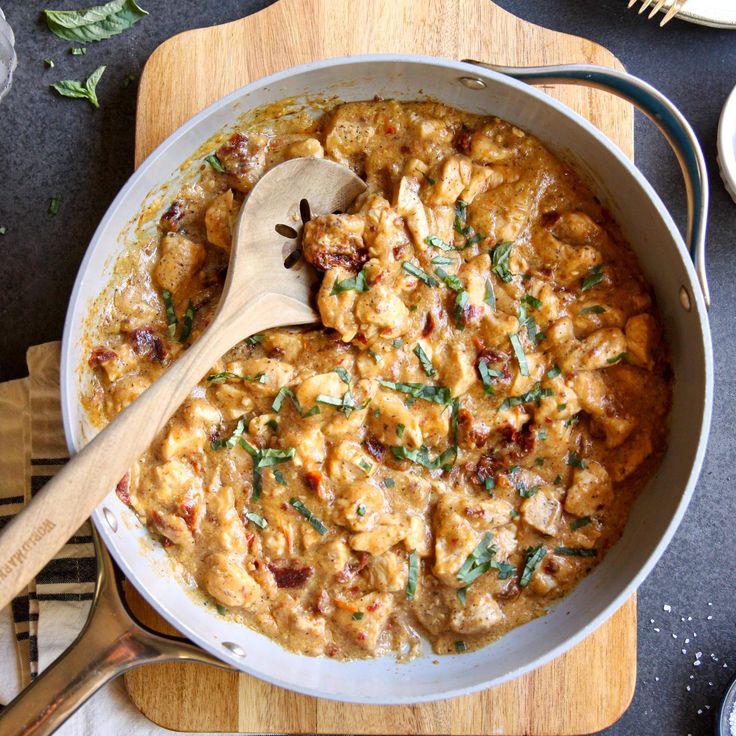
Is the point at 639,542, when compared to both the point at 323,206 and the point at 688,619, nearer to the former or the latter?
the point at 688,619

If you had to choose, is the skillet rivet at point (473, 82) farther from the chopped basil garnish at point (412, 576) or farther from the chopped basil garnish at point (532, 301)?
the chopped basil garnish at point (412, 576)

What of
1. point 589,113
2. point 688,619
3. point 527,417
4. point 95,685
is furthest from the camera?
point 688,619

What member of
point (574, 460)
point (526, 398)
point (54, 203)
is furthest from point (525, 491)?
point (54, 203)

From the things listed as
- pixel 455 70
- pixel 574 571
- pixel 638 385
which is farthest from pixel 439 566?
pixel 455 70

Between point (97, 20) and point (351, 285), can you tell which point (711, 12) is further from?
point (97, 20)

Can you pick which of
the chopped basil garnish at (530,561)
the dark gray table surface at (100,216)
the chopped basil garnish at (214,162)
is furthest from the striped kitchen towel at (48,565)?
the chopped basil garnish at (530,561)

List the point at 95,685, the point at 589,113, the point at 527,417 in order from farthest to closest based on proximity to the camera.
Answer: the point at 589,113 < the point at 527,417 < the point at 95,685
